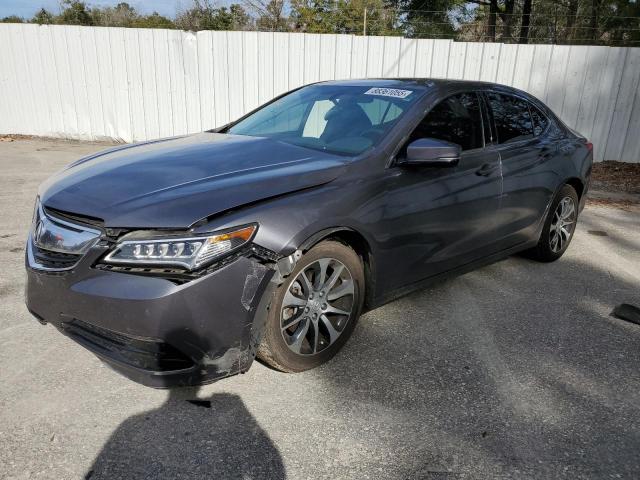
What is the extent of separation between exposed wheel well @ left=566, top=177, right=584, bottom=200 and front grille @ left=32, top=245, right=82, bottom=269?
14.0ft

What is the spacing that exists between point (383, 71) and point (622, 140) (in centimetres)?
495

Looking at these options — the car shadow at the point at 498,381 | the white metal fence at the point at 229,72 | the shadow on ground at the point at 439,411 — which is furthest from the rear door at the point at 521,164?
the white metal fence at the point at 229,72

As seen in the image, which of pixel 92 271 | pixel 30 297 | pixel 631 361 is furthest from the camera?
pixel 631 361

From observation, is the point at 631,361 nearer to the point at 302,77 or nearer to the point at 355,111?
the point at 355,111

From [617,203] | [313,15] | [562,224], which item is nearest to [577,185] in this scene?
[562,224]

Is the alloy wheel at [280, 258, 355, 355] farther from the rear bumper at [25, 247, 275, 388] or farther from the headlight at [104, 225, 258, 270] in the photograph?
the headlight at [104, 225, 258, 270]

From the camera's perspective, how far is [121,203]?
2.45m

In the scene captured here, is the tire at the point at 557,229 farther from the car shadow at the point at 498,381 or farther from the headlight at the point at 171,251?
the headlight at the point at 171,251

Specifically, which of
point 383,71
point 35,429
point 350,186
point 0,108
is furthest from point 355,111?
point 0,108

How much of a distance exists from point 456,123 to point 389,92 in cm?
53

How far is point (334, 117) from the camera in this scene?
12.0ft

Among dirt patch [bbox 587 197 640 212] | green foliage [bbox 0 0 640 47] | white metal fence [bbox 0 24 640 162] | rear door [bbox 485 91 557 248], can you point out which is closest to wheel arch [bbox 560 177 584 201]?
rear door [bbox 485 91 557 248]

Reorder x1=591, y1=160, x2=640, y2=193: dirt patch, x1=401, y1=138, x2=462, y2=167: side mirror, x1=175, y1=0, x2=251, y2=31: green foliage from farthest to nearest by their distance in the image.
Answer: x1=175, y1=0, x2=251, y2=31: green foliage
x1=591, y1=160, x2=640, y2=193: dirt patch
x1=401, y1=138, x2=462, y2=167: side mirror

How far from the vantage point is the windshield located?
11.0 ft
